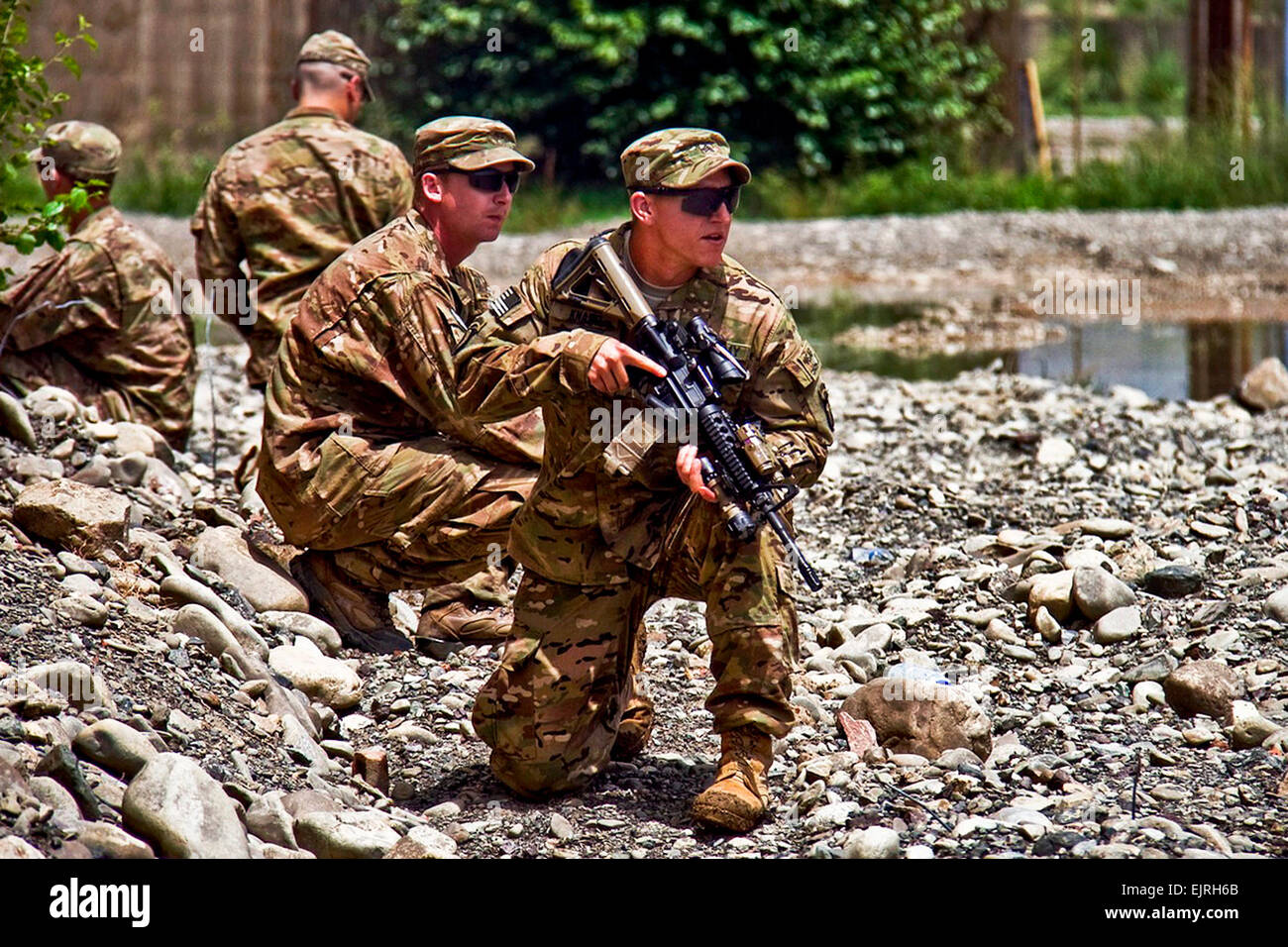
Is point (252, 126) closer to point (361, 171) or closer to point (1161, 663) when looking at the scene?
point (361, 171)

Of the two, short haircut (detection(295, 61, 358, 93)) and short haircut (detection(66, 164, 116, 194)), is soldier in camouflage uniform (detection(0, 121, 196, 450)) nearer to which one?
short haircut (detection(66, 164, 116, 194))

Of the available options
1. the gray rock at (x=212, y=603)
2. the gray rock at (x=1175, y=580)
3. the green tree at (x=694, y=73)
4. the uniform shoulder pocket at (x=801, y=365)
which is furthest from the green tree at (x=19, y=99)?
the green tree at (x=694, y=73)

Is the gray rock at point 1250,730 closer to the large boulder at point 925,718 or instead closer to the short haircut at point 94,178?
the large boulder at point 925,718

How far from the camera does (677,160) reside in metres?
3.97

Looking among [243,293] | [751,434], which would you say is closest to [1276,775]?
[751,434]

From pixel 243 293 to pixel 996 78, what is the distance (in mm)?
12901

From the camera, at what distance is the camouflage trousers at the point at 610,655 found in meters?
3.93

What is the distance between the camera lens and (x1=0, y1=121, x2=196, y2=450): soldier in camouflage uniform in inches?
265

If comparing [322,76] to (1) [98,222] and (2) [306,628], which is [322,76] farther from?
(2) [306,628]

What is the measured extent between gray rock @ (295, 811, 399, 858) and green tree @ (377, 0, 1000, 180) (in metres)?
13.4

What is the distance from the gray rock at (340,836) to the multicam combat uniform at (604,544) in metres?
0.51

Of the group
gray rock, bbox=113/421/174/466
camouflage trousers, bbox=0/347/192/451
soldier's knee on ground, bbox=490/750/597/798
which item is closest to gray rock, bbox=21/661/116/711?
soldier's knee on ground, bbox=490/750/597/798

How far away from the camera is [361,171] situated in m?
6.99

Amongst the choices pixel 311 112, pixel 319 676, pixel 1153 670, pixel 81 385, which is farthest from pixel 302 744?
pixel 311 112
